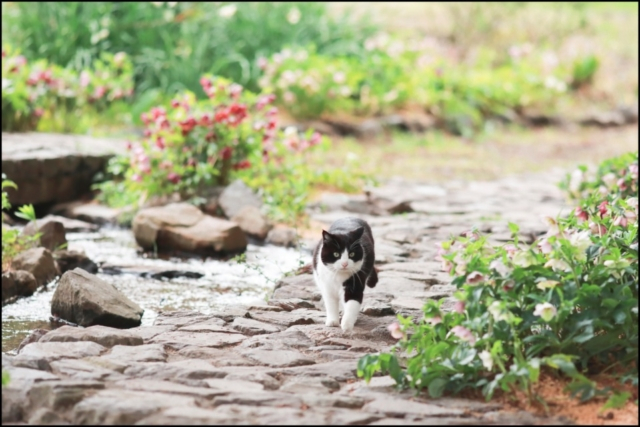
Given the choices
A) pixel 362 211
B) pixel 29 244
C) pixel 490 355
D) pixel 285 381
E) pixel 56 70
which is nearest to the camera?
pixel 490 355

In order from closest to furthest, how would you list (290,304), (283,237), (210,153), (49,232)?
(290,304), (49,232), (283,237), (210,153)

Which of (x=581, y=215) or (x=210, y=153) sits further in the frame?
(x=210, y=153)

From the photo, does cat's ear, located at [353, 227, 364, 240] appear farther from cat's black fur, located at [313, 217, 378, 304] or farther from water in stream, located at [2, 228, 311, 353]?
water in stream, located at [2, 228, 311, 353]

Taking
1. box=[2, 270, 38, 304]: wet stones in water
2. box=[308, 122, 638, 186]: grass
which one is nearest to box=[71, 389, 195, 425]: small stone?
box=[2, 270, 38, 304]: wet stones in water

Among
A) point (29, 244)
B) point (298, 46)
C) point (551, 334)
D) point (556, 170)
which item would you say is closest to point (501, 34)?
point (298, 46)

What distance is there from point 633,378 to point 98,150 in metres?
6.99

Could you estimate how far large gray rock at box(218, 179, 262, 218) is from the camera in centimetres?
820

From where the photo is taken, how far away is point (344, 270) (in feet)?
15.9

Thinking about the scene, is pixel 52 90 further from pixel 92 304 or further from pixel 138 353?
pixel 138 353

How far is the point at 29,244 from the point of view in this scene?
22.2 feet

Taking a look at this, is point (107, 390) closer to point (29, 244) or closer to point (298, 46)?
point (29, 244)

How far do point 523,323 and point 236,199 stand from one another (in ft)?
15.6

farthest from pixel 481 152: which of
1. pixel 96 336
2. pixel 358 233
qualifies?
pixel 96 336

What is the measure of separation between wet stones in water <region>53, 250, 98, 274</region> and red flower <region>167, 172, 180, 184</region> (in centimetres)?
188
